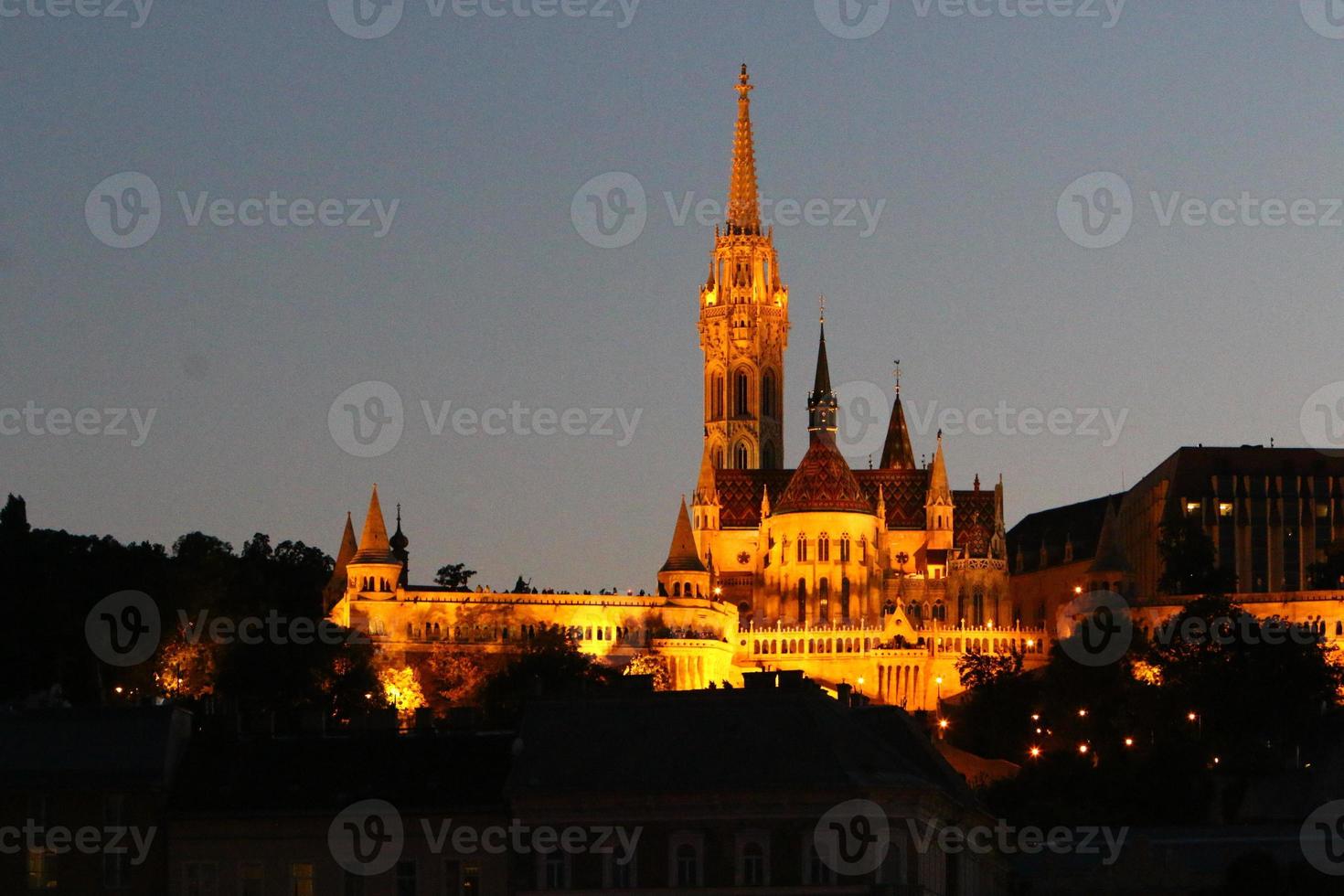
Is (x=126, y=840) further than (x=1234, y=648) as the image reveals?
No

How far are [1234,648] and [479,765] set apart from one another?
92.6 m

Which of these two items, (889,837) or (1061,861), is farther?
(1061,861)

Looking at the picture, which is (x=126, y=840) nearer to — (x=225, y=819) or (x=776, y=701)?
(x=225, y=819)

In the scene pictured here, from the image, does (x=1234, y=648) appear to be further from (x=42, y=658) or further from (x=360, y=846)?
(x=360, y=846)

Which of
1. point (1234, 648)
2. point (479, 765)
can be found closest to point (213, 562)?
point (1234, 648)

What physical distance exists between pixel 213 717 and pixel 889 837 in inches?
877

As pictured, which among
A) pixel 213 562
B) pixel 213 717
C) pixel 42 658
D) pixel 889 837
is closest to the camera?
pixel 889 837

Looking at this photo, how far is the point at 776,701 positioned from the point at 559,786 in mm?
6515

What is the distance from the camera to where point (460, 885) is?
306 feet

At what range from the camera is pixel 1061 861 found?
377 ft

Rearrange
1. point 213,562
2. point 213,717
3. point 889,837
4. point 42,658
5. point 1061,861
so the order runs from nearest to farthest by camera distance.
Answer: point 889,837 < point 213,717 < point 1061,861 < point 42,658 < point 213,562

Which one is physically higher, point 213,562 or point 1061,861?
point 213,562

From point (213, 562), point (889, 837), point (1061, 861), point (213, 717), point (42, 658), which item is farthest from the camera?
point (213, 562)

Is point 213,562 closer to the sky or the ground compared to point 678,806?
closer to the sky
